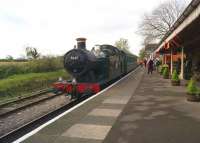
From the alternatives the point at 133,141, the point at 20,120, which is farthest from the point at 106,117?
the point at 20,120

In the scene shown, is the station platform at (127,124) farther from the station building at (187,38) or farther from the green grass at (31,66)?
the green grass at (31,66)

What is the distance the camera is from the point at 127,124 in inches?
307

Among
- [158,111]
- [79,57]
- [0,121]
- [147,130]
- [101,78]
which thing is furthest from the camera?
[101,78]

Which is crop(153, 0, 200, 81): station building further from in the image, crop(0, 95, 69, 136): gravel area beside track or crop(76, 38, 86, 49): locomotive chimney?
crop(0, 95, 69, 136): gravel area beside track

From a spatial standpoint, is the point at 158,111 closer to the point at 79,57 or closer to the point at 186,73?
the point at 79,57

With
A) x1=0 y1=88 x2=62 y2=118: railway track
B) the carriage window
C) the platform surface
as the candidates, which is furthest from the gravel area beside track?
the carriage window

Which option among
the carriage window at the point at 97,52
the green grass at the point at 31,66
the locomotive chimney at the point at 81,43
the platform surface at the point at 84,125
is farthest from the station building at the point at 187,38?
the green grass at the point at 31,66

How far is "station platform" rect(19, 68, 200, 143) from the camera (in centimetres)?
659

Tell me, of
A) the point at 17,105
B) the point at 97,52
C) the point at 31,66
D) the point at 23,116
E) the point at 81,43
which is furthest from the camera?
the point at 31,66

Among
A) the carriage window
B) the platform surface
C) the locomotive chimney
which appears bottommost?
the platform surface

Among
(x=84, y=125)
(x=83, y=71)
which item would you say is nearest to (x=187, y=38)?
(x=83, y=71)

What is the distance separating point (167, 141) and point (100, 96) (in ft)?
23.1

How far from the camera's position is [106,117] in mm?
8812

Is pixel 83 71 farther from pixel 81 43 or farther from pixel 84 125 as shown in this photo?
pixel 84 125
